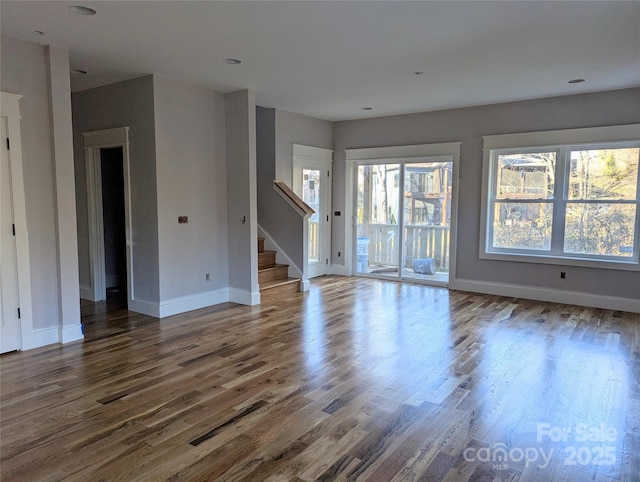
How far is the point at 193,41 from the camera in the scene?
3.62m

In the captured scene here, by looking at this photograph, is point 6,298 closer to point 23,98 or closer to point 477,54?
point 23,98

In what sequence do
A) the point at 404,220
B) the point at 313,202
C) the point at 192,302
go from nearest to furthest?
the point at 192,302, the point at 404,220, the point at 313,202

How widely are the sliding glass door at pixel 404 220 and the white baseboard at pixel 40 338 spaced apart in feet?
15.7

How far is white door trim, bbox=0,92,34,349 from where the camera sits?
364 centimetres

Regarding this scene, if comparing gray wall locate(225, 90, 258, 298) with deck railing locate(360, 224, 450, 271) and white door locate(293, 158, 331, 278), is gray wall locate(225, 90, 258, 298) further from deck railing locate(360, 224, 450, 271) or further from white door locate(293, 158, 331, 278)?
deck railing locate(360, 224, 450, 271)

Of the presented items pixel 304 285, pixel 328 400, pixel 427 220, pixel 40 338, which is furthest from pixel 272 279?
pixel 328 400

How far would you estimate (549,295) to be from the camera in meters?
5.77

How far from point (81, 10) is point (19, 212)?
70.3 inches

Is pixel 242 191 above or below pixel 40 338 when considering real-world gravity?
above

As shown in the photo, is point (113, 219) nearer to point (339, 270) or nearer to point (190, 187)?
point (190, 187)

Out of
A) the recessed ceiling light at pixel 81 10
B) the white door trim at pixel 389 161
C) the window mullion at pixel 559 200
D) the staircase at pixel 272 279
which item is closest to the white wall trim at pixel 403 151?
the white door trim at pixel 389 161

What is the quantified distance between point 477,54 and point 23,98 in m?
3.98

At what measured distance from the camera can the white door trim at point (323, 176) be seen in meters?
6.88

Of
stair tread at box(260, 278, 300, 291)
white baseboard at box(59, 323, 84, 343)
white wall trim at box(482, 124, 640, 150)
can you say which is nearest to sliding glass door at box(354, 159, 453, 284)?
white wall trim at box(482, 124, 640, 150)
